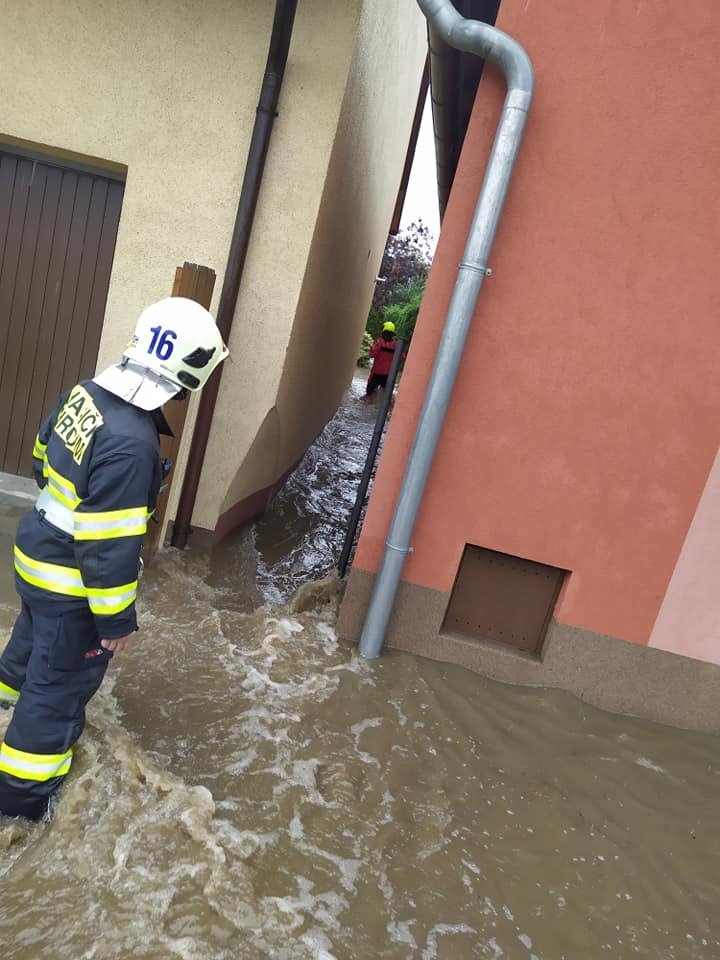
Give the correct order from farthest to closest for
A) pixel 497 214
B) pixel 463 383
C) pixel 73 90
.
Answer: pixel 73 90 < pixel 463 383 < pixel 497 214

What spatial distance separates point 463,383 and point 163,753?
245cm

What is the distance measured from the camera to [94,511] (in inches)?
87.9

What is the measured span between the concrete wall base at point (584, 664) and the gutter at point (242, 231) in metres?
1.50

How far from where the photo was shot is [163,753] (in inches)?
121

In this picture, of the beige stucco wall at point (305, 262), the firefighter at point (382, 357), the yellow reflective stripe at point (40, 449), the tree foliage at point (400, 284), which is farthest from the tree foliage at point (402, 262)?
the yellow reflective stripe at point (40, 449)

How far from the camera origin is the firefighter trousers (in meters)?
2.41

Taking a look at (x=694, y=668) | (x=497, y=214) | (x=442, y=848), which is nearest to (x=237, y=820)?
(x=442, y=848)

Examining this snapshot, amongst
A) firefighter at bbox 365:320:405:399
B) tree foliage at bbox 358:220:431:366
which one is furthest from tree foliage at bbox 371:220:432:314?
firefighter at bbox 365:320:405:399

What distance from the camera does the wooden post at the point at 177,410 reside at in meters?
4.16

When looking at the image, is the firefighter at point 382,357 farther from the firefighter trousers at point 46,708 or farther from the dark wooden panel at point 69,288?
the firefighter trousers at point 46,708

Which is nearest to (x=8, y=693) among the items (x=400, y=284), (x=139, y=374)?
(x=139, y=374)

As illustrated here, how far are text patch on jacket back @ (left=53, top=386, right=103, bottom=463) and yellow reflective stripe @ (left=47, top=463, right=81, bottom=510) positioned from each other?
0.32 ft

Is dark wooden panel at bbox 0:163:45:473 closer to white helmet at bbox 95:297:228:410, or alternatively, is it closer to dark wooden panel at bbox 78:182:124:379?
dark wooden panel at bbox 78:182:124:379

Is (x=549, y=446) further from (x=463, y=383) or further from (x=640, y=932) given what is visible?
(x=640, y=932)
